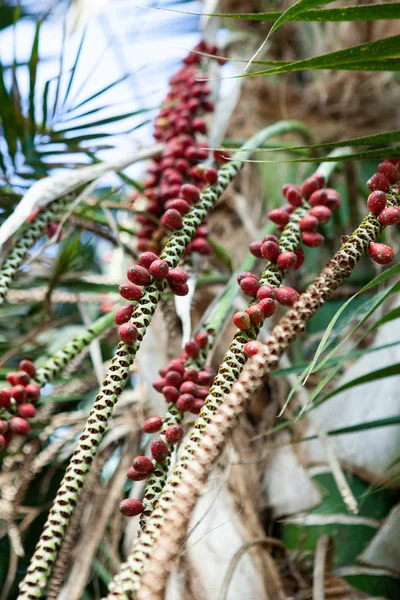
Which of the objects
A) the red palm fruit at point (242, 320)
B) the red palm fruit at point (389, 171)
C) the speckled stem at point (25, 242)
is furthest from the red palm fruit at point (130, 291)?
the red palm fruit at point (389, 171)

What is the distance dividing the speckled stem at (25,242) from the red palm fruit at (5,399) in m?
0.12

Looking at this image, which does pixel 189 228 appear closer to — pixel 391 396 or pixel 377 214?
pixel 377 214

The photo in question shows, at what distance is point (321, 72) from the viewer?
1986 mm

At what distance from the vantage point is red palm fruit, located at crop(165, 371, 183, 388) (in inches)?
28.2

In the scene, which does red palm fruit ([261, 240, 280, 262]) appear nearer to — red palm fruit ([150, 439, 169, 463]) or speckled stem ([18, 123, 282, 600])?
speckled stem ([18, 123, 282, 600])

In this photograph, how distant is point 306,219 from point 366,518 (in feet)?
Answer: 2.13

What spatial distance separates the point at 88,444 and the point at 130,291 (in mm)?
157

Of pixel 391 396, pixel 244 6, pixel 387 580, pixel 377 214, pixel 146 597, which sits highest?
pixel 244 6

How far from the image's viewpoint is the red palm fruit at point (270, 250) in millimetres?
666

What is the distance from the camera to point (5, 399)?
79 cm

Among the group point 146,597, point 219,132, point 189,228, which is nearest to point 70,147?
point 219,132

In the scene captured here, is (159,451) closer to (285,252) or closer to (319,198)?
(285,252)

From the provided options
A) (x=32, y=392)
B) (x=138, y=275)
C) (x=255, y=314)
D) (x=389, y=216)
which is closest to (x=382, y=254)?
(x=389, y=216)

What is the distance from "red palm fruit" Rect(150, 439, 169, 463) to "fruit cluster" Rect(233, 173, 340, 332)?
0.46 feet
